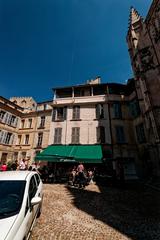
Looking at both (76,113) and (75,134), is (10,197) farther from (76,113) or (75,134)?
(76,113)

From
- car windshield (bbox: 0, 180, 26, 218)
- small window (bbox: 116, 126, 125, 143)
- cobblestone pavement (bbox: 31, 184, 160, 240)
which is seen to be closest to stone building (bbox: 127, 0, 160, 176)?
small window (bbox: 116, 126, 125, 143)

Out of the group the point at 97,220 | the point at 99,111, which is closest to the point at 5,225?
the point at 97,220

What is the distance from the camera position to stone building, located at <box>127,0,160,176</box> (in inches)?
472

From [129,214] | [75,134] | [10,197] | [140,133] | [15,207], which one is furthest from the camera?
[75,134]

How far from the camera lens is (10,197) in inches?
110

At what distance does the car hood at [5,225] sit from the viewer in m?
1.86

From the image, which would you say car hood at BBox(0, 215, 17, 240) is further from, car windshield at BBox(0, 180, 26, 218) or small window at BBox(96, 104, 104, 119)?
small window at BBox(96, 104, 104, 119)

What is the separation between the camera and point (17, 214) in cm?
236

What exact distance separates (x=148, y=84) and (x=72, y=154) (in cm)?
1023

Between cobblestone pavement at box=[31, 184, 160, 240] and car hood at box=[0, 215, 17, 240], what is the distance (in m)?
1.91

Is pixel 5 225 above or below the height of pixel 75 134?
below

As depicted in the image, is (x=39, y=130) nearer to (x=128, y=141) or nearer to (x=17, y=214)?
(x=128, y=141)

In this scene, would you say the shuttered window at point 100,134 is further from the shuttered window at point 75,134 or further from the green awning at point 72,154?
the shuttered window at point 75,134

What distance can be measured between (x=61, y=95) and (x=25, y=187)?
16765 mm
